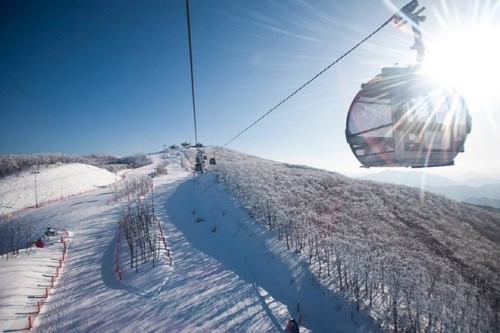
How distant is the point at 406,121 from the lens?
240 inches

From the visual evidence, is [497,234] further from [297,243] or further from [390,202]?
[297,243]

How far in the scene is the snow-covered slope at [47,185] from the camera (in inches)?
1270

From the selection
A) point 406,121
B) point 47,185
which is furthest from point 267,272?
point 47,185

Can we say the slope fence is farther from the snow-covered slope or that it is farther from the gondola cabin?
the snow-covered slope

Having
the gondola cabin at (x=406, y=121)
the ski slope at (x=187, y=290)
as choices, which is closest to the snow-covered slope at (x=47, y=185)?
the ski slope at (x=187, y=290)

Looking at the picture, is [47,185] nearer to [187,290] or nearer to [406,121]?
[187,290]

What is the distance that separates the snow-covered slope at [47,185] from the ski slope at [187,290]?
933 inches

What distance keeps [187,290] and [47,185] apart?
127 ft

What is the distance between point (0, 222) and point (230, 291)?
1183 inches

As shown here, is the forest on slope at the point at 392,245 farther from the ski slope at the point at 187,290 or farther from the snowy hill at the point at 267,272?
the ski slope at the point at 187,290

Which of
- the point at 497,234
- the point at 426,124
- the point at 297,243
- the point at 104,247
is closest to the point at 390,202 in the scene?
the point at 497,234

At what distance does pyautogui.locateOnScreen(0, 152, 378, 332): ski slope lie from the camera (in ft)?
26.9

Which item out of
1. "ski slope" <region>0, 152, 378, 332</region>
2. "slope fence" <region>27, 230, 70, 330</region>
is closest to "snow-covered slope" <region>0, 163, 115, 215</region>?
"slope fence" <region>27, 230, 70, 330</region>

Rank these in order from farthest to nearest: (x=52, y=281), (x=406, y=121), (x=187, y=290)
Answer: (x=52, y=281), (x=187, y=290), (x=406, y=121)
